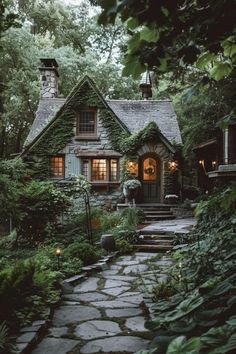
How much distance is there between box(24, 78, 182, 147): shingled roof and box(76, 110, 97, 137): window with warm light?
1250 mm

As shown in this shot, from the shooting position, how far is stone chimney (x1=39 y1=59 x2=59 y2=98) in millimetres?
20797

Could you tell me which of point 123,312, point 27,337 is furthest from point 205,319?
point 123,312

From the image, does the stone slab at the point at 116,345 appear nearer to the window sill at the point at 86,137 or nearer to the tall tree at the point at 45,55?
the window sill at the point at 86,137

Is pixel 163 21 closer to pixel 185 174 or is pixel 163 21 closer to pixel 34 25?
pixel 185 174

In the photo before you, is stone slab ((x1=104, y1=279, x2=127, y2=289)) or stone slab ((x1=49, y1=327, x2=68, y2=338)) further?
stone slab ((x1=104, y1=279, x2=127, y2=289))

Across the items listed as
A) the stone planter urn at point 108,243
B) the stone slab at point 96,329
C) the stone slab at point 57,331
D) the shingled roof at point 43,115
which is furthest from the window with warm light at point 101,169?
the stone slab at point 57,331

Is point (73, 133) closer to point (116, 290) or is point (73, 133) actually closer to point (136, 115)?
point (136, 115)

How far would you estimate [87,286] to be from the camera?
23.0 feet

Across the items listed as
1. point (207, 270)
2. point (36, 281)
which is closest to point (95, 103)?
point (36, 281)

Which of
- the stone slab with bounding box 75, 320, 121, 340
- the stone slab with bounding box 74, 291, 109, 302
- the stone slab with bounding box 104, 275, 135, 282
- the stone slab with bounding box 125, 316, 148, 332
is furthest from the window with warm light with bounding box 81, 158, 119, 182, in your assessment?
the stone slab with bounding box 75, 320, 121, 340

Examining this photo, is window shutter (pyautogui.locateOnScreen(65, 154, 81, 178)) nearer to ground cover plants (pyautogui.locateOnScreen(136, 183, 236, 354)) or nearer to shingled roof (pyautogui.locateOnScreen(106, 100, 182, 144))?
shingled roof (pyautogui.locateOnScreen(106, 100, 182, 144))

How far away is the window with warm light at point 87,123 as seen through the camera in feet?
63.0

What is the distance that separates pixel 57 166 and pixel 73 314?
46.9 feet

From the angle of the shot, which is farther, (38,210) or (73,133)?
(73,133)
